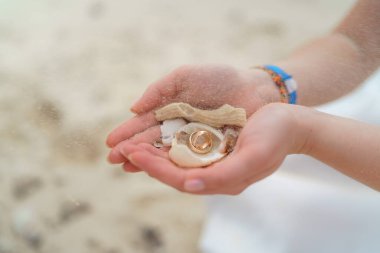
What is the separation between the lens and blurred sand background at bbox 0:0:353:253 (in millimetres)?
989

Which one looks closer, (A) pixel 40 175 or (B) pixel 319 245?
(B) pixel 319 245

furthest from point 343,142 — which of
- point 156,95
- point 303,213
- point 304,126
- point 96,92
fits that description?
point 96,92

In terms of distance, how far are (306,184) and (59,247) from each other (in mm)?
581

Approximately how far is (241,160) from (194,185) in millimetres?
63

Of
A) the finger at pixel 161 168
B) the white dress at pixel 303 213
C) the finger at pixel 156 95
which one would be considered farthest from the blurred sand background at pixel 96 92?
the finger at pixel 161 168

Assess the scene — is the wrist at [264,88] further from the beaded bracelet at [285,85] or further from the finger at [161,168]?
the finger at [161,168]

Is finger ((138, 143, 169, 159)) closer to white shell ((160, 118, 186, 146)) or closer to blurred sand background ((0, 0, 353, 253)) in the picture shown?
white shell ((160, 118, 186, 146))

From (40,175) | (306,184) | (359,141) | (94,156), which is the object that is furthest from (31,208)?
(359,141)

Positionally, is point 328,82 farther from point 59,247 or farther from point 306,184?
point 59,247

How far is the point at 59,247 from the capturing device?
3.19 feet

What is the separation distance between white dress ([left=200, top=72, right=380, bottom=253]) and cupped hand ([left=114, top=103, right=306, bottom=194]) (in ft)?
0.68

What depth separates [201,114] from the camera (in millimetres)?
682

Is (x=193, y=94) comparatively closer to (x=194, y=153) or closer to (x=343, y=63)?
(x=194, y=153)

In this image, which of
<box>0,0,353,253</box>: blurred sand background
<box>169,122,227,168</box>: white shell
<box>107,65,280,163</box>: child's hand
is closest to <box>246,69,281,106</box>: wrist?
Answer: <box>107,65,280,163</box>: child's hand
